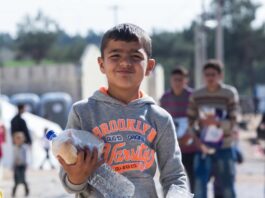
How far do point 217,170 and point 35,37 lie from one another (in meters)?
86.0

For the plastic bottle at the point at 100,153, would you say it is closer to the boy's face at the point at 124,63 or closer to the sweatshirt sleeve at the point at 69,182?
the sweatshirt sleeve at the point at 69,182

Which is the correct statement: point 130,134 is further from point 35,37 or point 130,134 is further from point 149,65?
point 35,37

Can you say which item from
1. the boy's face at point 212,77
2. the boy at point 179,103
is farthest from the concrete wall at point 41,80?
the boy's face at point 212,77

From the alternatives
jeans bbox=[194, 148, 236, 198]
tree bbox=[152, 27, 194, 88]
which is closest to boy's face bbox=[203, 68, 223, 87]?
jeans bbox=[194, 148, 236, 198]

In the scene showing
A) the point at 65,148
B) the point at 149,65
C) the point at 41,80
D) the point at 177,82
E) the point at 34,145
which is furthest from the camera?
→ the point at 41,80

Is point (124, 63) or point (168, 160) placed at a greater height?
point (124, 63)

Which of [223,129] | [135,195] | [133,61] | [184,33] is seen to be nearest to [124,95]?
[133,61]

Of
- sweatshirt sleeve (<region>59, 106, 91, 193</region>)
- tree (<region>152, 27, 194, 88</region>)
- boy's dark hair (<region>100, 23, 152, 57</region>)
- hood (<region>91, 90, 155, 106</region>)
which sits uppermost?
tree (<region>152, 27, 194, 88</region>)

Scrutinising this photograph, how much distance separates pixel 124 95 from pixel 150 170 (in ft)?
1.12

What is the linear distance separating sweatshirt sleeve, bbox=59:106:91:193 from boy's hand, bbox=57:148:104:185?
0.05 meters

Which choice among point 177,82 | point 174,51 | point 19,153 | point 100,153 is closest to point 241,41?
point 174,51

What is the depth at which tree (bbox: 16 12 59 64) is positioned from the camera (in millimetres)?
92875

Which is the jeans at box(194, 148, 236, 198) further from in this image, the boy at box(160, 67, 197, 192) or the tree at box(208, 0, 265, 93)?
the tree at box(208, 0, 265, 93)

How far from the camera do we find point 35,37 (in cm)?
9356
